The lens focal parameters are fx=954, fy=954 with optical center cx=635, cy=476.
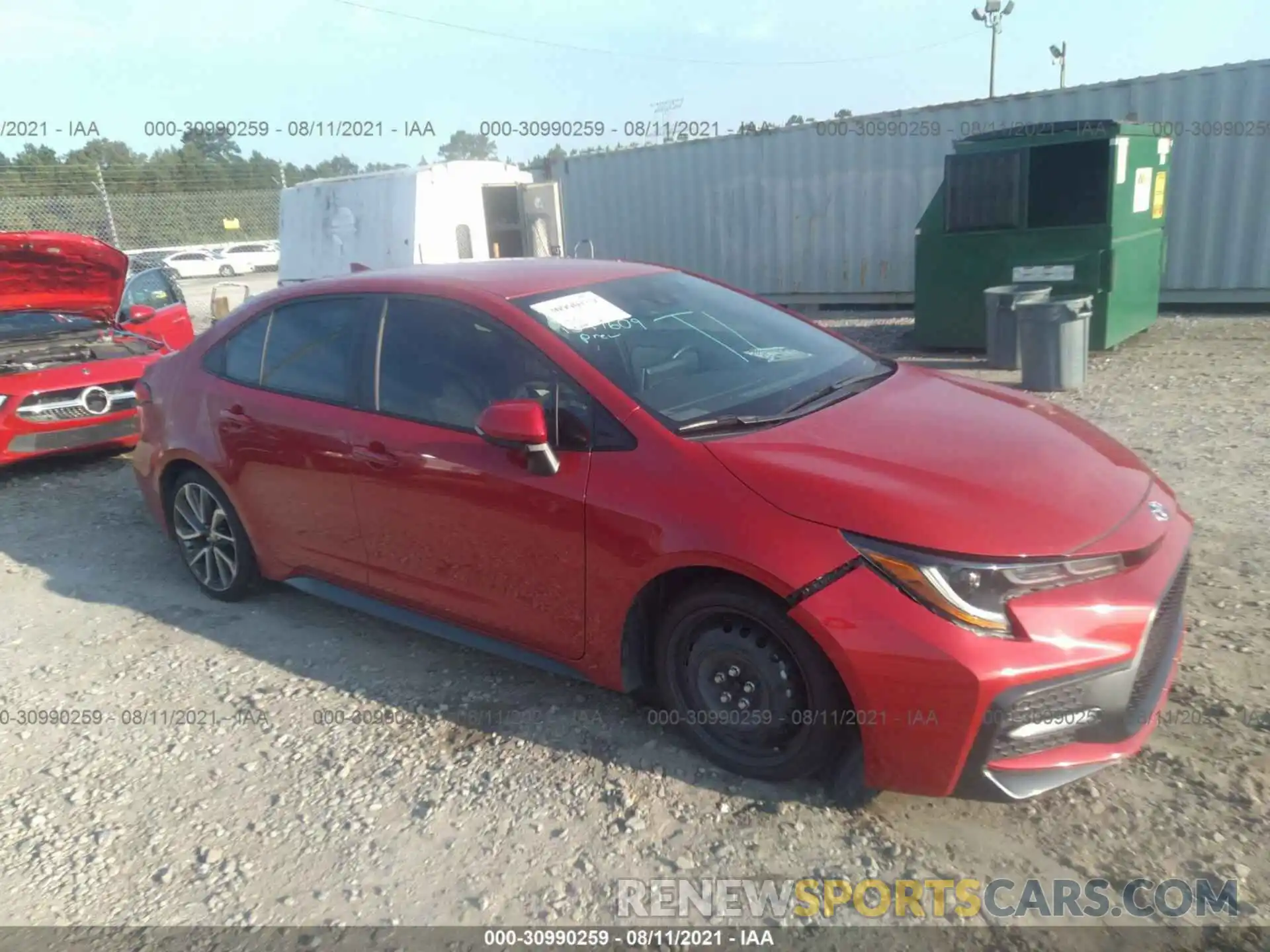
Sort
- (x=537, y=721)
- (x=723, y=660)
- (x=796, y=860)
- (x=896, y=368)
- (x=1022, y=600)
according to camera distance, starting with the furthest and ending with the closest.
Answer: (x=896, y=368) < (x=537, y=721) < (x=723, y=660) < (x=796, y=860) < (x=1022, y=600)

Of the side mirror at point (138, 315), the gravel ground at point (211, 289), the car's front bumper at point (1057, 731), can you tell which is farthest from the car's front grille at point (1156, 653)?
the gravel ground at point (211, 289)

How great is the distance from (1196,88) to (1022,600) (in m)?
11.2

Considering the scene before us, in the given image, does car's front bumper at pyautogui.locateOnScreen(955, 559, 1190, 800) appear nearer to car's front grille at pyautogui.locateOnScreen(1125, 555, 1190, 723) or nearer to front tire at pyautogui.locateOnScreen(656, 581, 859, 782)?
car's front grille at pyautogui.locateOnScreen(1125, 555, 1190, 723)

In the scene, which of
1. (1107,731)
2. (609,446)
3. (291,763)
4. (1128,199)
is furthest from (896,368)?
(1128,199)

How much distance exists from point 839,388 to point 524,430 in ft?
4.01

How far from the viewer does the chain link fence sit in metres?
17.2

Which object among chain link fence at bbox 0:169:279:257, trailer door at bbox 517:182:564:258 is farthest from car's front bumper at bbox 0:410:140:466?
chain link fence at bbox 0:169:279:257

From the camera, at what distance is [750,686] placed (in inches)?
115

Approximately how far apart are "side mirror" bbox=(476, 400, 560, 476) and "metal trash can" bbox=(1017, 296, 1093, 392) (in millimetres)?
6357

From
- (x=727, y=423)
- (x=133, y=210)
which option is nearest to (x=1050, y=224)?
(x=727, y=423)

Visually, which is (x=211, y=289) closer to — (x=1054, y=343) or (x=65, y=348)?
(x=65, y=348)

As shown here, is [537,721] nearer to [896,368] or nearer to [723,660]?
[723,660]

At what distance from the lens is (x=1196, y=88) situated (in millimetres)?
11031

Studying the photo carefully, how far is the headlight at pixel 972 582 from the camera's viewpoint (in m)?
2.52
